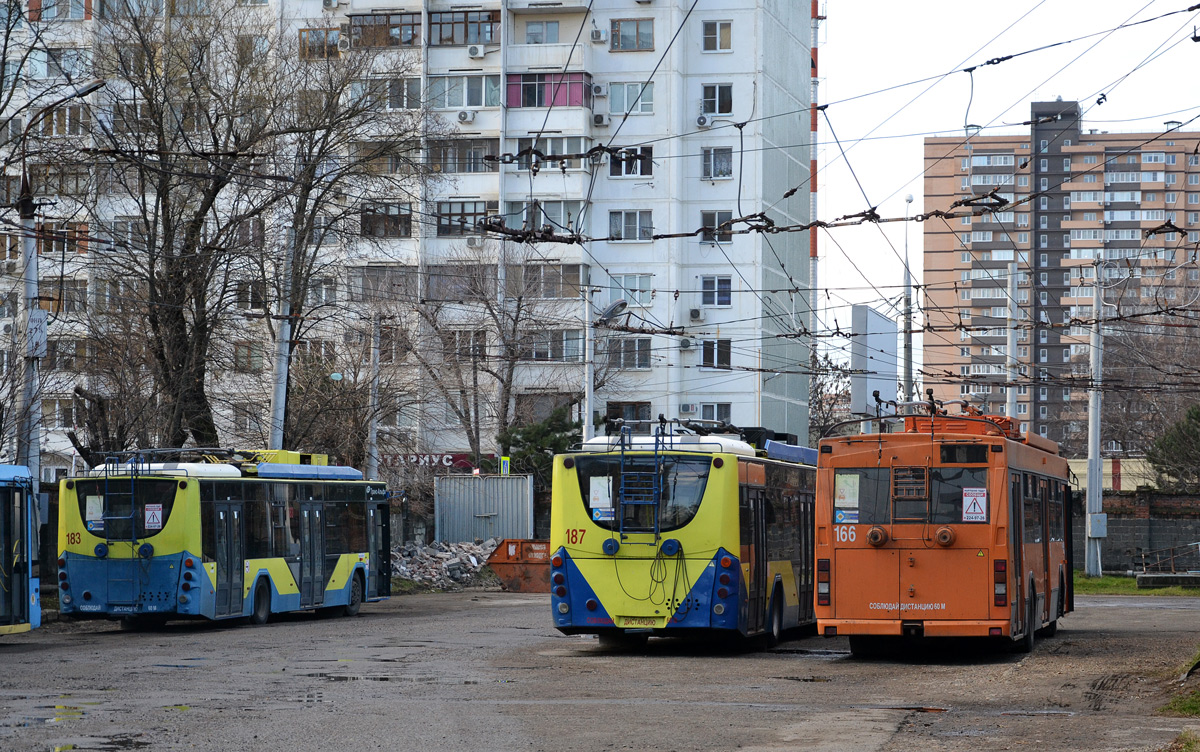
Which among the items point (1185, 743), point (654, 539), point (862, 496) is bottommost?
point (1185, 743)

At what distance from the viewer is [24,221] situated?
24438 mm

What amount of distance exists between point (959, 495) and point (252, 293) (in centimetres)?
2147

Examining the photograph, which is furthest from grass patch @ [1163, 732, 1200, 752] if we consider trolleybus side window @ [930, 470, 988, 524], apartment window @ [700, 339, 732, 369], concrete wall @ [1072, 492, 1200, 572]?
apartment window @ [700, 339, 732, 369]

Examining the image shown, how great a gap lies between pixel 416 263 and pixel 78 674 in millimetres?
46803

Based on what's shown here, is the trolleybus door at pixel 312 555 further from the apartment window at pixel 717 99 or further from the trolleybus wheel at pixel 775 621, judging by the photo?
the apartment window at pixel 717 99

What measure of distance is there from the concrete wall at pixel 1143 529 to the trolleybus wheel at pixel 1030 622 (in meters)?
29.8

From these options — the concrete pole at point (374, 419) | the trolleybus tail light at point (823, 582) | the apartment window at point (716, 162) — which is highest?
the apartment window at point (716, 162)

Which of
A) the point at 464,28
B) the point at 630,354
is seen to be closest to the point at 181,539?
the point at 630,354

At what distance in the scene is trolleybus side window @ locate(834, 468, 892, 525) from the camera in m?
18.1

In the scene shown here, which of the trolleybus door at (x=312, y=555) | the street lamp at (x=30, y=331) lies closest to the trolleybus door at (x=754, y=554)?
the trolleybus door at (x=312, y=555)

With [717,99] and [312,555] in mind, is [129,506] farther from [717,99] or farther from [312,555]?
[717,99]

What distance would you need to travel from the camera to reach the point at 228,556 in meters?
24.7

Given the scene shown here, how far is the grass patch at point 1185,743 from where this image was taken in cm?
947

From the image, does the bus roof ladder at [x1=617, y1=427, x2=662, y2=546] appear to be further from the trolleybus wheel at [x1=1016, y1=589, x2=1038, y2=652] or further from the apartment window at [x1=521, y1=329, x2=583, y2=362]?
the apartment window at [x1=521, y1=329, x2=583, y2=362]
